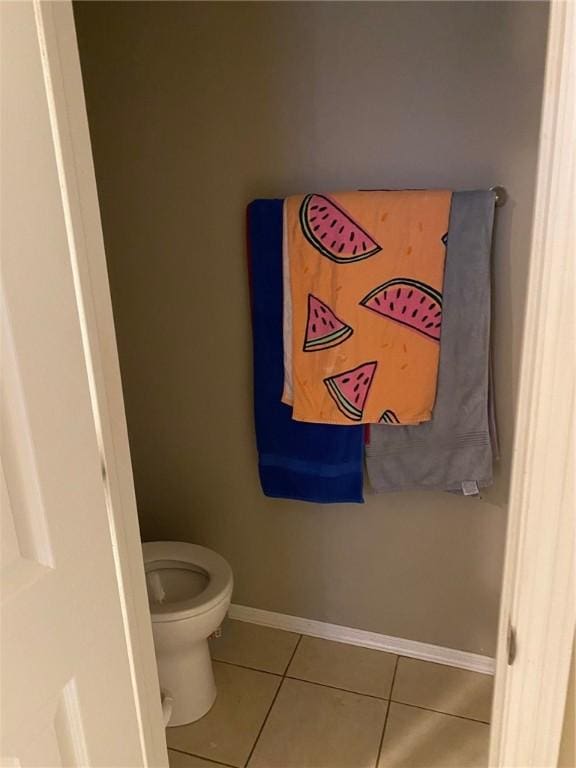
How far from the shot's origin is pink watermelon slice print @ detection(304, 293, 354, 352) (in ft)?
6.09

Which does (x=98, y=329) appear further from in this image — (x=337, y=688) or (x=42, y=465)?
(x=337, y=688)

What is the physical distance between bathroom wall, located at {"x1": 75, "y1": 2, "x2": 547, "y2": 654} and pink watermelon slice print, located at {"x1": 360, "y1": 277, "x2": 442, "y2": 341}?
0.18 m

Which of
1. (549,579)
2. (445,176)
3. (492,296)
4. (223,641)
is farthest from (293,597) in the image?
(549,579)

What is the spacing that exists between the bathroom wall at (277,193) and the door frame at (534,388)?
104 centimetres

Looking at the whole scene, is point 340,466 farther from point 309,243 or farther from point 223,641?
point 223,641

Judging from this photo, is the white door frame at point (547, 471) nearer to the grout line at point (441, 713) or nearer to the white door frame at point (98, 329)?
the white door frame at point (98, 329)

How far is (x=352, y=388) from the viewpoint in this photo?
1.90 metres

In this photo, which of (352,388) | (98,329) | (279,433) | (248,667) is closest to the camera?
(98,329)

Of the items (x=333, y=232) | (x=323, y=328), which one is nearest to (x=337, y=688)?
(x=323, y=328)

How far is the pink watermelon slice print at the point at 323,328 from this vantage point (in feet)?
6.09

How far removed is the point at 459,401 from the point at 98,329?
1.18m

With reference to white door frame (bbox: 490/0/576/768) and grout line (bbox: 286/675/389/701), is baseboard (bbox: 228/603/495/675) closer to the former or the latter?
grout line (bbox: 286/675/389/701)

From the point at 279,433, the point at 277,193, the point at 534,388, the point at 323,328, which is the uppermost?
the point at 277,193

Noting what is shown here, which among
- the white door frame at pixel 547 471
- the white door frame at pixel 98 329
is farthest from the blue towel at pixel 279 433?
the white door frame at pixel 547 471
